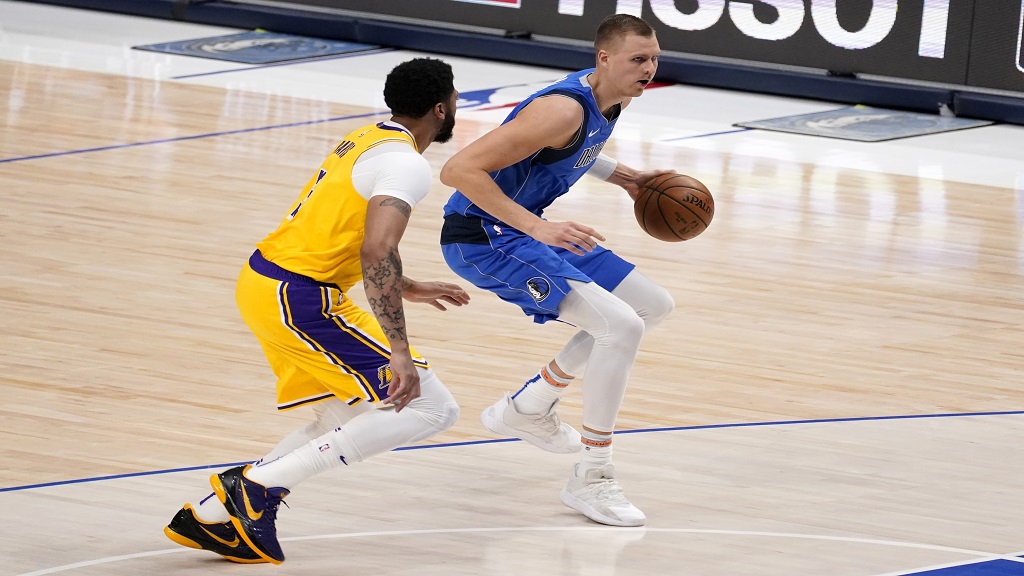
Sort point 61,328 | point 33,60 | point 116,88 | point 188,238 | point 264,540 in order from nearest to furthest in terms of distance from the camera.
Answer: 1. point 264,540
2. point 61,328
3. point 188,238
4. point 116,88
5. point 33,60

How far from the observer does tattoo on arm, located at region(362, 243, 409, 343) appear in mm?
4105

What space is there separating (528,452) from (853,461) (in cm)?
109

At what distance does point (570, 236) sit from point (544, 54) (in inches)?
414

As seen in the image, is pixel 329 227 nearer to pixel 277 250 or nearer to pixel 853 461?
pixel 277 250

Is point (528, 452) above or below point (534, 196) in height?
below

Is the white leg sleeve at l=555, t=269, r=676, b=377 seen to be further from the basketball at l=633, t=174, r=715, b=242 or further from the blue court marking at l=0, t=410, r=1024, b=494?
the blue court marking at l=0, t=410, r=1024, b=494

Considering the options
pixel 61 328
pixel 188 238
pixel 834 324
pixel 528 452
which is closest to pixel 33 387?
pixel 61 328

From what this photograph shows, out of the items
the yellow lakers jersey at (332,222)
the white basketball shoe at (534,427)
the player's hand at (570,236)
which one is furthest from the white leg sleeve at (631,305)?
the yellow lakers jersey at (332,222)

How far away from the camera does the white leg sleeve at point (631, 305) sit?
5.17 metres

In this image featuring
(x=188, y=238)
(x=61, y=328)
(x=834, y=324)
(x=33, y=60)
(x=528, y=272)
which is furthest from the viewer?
(x=33, y=60)

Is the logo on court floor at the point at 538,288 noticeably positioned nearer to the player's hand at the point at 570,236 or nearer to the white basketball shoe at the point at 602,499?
the player's hand at the point at 570,236

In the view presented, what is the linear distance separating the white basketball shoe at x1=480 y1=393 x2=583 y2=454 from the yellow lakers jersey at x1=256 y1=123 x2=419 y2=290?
3.55 feet

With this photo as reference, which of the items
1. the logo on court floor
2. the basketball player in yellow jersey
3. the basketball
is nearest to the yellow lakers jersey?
the basketball player in yellow jersey

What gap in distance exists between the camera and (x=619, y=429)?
5.84m
